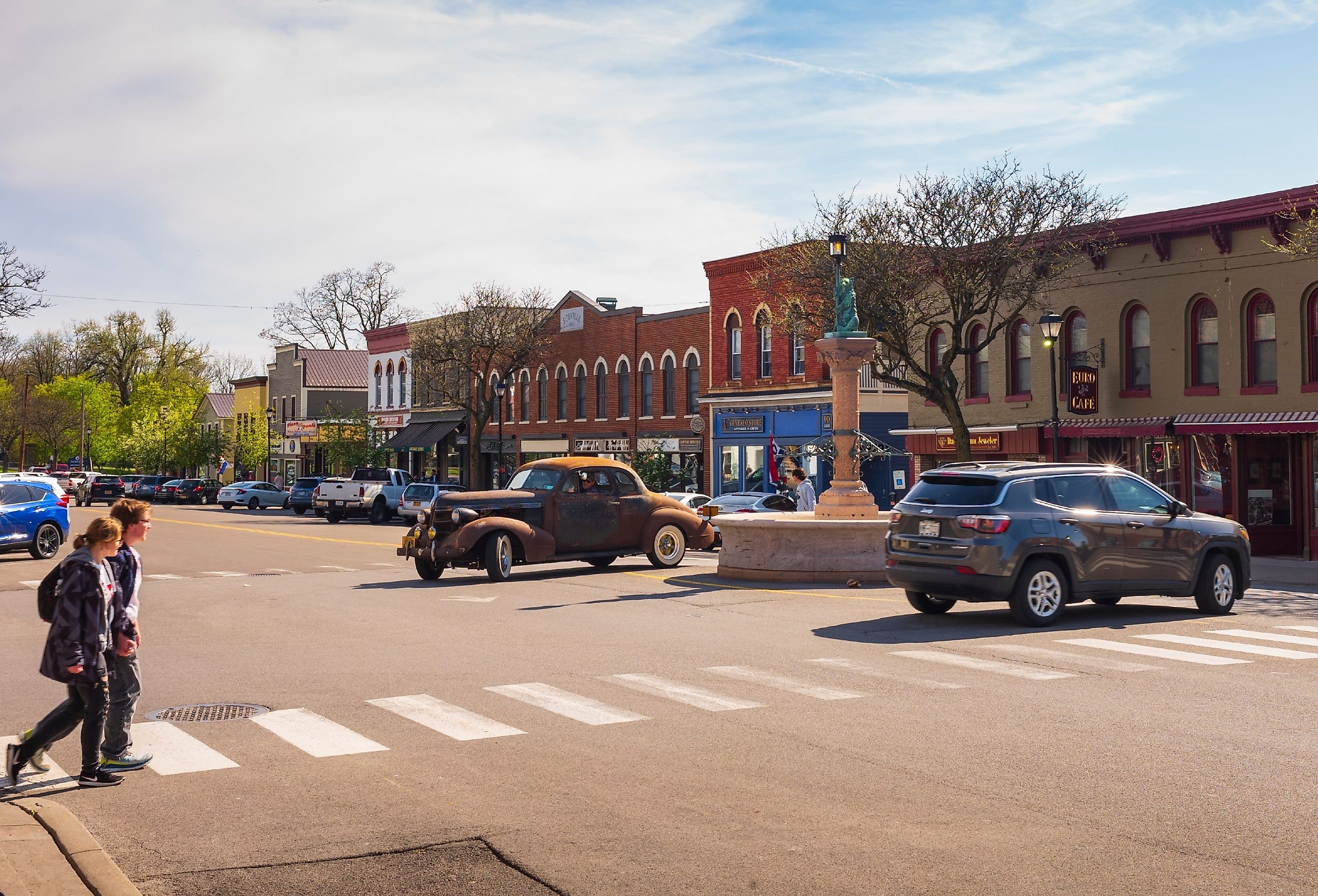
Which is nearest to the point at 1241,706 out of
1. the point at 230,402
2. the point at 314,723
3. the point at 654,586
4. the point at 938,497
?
the point at 938,497

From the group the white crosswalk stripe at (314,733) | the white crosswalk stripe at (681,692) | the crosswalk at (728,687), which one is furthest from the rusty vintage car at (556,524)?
the white crosswalk stripe at (314,733)

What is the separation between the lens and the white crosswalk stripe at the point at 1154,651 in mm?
12133

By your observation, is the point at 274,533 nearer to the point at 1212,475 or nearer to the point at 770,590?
the point at 770,590

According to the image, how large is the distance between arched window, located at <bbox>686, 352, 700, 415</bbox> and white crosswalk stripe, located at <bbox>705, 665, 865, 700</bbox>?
38693mm

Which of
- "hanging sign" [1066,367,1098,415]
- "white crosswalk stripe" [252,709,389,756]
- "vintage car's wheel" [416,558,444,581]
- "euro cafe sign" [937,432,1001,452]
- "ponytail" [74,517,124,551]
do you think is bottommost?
"white crosswalk stripe" [252,709,389,756]

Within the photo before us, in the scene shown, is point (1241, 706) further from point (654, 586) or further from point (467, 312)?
point (467, 312)

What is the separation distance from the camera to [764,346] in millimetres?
47281

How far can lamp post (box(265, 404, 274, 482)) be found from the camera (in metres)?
87.2

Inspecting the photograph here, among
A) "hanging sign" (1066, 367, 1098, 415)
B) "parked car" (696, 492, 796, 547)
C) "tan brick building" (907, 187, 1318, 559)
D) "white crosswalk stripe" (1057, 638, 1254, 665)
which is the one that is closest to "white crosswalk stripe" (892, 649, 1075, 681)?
"white crosswalk stripe" (1057, 638, 1254, 665)

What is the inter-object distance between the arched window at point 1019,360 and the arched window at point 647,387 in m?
20.4

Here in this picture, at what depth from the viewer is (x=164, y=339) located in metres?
110

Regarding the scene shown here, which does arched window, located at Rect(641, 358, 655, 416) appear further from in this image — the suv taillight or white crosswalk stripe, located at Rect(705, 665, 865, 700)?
white crosswalk stripe, located at Rect(705, 665, 865, 700)

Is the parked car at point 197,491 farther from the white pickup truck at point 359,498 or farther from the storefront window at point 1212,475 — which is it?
the storefront window at point 1212,475

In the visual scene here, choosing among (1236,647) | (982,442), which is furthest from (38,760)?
(982,442)
